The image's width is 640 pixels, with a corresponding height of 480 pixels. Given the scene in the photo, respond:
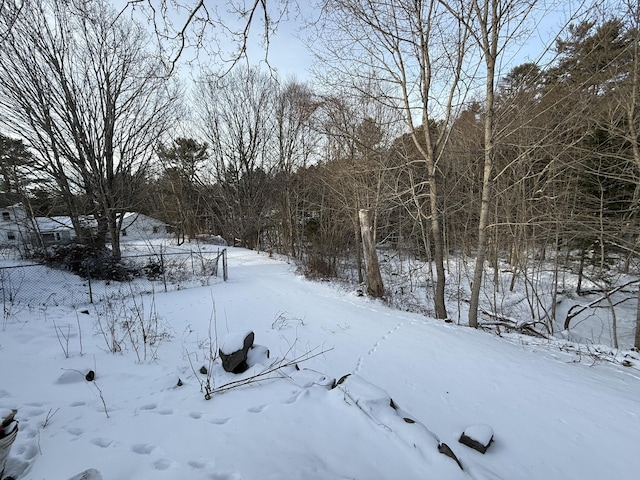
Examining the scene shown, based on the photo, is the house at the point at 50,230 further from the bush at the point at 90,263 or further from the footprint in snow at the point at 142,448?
the footprint in snow at the point at 142,448

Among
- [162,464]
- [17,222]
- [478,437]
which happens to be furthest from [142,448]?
[17,222]

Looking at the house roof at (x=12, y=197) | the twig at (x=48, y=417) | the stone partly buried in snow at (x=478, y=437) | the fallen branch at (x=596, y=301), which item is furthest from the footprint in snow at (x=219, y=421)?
the house roof at (x=12, y=197)

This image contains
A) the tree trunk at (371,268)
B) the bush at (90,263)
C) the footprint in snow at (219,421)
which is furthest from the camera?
the tree trunk at (371,268)

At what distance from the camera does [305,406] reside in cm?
259

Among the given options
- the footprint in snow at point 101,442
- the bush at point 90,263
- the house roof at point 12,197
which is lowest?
the footprint in snow at point 101,442

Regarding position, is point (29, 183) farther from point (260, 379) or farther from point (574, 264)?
point (574, 264)

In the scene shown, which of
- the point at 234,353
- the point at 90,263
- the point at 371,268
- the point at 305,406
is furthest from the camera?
the point at 371,268

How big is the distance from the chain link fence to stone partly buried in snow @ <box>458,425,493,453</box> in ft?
22.4

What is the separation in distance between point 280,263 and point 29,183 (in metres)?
11.5

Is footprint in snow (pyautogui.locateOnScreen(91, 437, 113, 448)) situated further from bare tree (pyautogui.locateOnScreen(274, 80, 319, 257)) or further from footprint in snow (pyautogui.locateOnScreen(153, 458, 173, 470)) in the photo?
bare tree (pyautogui.locateOnScreen(274, 80, 319, 257))

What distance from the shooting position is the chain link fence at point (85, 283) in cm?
657

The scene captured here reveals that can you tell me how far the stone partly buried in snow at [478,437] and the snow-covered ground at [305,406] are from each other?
4 centimetres

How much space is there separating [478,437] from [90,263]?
10.7 metres

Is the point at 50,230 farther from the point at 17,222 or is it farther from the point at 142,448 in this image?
the point at 142,448
